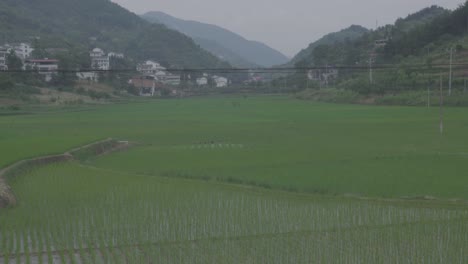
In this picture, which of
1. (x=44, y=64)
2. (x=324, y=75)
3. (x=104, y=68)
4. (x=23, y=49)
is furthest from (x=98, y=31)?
(x=44, y=64)

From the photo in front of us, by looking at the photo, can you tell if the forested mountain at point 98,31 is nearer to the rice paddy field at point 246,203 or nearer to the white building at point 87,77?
the white building at point 87,77

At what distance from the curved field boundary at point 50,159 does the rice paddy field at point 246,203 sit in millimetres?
232

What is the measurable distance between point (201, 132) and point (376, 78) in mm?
27195

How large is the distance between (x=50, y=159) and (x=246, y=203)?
804 centimetres

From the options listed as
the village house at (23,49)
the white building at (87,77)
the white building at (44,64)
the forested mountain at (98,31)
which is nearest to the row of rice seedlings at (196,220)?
the white building at (44,64)

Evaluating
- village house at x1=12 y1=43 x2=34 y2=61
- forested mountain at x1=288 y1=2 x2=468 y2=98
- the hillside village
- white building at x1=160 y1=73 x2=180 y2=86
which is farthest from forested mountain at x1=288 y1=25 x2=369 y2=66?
village house at x1=12 y1=43 x2=34 y2=61

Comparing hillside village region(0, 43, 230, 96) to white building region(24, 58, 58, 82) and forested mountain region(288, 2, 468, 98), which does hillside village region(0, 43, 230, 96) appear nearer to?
white building region(24, 58, 58, 82)

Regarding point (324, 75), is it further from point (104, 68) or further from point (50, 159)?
point (50, 159)

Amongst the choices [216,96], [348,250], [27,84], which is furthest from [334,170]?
[216,96]

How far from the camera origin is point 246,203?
10.2 metres

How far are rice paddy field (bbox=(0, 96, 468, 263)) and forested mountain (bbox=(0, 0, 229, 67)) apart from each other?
2664 inches

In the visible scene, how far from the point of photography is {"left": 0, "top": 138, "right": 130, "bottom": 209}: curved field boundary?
33.9ft

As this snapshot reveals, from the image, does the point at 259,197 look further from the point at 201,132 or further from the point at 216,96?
the point at 216,96

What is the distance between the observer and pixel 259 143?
2108 cm
